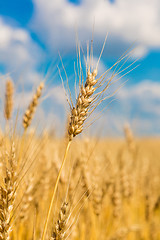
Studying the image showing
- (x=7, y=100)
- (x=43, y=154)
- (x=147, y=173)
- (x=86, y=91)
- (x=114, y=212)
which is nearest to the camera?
(x=86, y=91)

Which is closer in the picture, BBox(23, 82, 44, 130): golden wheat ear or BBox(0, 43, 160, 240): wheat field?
BBox(0, 43, 160, 240): wheat field

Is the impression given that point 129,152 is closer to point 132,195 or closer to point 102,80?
point 132,195

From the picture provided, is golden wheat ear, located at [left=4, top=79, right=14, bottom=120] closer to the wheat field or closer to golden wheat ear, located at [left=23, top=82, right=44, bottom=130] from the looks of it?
the wheat field

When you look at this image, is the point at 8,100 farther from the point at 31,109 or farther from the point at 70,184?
the point at 70,184

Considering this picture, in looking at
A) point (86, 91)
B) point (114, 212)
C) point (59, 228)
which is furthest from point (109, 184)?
point (86, 91)

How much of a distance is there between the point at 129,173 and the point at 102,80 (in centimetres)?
261

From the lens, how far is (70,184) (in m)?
2.24

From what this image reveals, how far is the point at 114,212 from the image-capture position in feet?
9.45

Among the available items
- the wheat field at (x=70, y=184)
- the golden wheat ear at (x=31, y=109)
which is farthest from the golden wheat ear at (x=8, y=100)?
the golden wheat ear at (x=31, y=109)

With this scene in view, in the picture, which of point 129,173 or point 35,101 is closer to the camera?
point 35,101

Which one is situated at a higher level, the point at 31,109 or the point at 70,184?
the point at 31,109

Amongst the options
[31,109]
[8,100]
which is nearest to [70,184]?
[31,109]

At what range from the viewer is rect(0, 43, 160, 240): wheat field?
3.77 feet

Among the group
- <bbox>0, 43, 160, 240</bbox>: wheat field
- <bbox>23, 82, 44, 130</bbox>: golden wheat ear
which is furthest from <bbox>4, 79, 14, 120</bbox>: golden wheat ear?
<bbox>23, 82, 44, 130</bbox>: golden wheat ear
